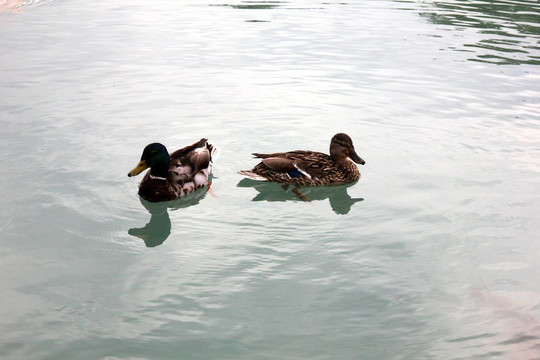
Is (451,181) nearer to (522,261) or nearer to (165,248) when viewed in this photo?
(522,261)

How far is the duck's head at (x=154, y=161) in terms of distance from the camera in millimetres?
7926

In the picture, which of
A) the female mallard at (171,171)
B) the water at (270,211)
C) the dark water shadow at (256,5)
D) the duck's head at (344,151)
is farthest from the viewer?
the dark water shadow at (256,5)

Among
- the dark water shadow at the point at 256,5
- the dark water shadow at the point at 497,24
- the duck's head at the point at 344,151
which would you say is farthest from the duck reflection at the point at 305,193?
the dark water shadow at the point at 256,5

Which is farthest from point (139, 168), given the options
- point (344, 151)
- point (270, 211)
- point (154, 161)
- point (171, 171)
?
point (344, 151)

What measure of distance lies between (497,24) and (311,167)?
13.3 m

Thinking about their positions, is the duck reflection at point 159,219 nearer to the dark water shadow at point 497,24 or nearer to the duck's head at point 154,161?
the duck's head at point 154,161

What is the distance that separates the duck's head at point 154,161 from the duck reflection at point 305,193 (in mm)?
1023

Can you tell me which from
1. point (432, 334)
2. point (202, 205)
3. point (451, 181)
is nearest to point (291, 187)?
point (202, 205)

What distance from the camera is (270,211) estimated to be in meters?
7.59

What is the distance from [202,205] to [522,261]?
3641mm

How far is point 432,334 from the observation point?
17.3ft

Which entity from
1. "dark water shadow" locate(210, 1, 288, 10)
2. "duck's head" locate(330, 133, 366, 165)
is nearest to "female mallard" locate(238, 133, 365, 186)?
"duck's head" locate(330, 133, 366, 165)

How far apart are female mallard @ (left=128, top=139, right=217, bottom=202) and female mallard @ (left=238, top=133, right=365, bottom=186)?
529mm

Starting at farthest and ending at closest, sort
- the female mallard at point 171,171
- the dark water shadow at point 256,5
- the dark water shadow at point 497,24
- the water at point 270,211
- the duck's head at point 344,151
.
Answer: the dark water shadow at point 256,5
the dark water shadow at point 497,24
the duck's head at point 344,151
the female mallard at point 171,171
the water at point 270,211
